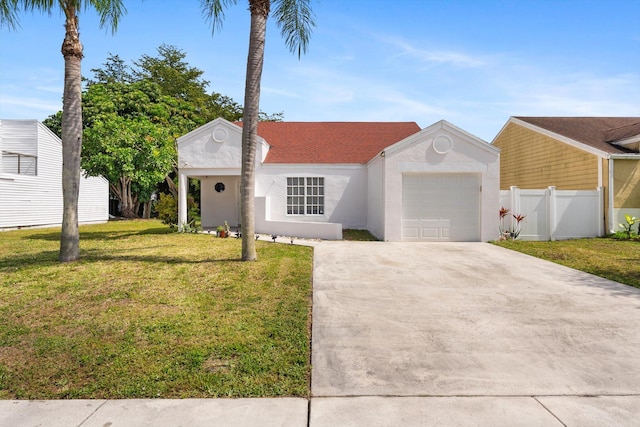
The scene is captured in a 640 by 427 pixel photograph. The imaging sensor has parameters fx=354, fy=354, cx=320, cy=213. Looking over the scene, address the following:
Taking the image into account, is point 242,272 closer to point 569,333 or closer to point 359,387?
point 359,387

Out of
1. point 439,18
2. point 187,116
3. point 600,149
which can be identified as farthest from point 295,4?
point 187,116

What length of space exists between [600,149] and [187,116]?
30513 millimetres

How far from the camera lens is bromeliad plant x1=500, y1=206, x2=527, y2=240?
1405 centimetres

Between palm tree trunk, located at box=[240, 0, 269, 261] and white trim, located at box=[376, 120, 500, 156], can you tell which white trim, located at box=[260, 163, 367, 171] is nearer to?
white trim, located at box=[376, 120, 500, 156]

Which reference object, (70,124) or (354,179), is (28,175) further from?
(354,179)

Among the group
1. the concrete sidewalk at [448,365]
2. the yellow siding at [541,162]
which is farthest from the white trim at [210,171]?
the yellow siding at [541,162]

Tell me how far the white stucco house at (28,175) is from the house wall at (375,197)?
63.5ft

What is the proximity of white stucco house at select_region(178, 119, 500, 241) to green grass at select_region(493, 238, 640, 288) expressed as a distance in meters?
1.79

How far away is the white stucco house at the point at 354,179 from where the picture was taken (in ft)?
43.8

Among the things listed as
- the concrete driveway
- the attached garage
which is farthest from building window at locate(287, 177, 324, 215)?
the concrete driveway

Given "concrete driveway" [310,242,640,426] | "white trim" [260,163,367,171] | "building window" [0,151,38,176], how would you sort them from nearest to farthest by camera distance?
1. "concrete driveway" [310,242,640,426]
2. "white trim" [260,163,367,171]
3. "building window" [0,151,38,176]

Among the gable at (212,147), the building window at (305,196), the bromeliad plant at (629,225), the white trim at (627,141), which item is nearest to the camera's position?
the bromeliad plant at (629,225)

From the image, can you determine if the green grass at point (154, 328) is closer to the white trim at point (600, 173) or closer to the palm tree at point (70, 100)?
the palm tree at point (70, 100)

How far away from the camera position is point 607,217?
14742 millimetres
